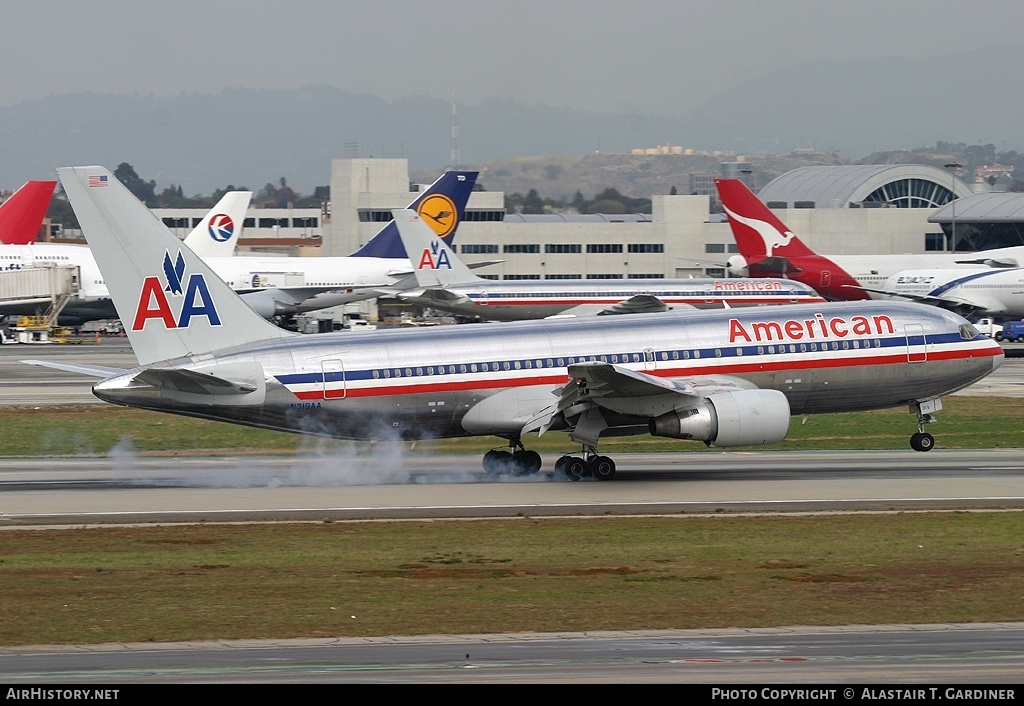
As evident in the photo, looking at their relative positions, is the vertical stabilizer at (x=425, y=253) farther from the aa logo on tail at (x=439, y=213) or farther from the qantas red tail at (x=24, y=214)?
the qantas red tail at (x=24, y=214)

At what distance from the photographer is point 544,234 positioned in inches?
6053

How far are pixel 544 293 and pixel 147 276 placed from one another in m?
55.5

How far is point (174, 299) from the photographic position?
113 feet

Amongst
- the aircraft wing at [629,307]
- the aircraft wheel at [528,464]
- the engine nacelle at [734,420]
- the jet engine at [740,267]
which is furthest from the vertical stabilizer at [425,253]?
the engine nacelle at [734,420]

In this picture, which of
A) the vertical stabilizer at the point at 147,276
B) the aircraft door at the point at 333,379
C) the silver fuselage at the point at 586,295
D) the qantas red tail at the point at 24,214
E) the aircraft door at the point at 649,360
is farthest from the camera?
the qantas red tail at the point at 24,214

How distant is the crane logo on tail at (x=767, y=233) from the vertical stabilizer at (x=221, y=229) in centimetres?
4238

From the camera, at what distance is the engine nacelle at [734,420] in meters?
34.9

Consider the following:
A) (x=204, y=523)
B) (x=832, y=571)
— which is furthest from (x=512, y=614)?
(x=204, y=523)

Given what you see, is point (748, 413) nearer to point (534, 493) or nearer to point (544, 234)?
point (534, 493)

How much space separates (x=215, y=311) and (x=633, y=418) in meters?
11.5

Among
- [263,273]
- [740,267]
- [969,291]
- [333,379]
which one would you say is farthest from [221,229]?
[333,379]

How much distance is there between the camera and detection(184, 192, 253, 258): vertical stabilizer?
113 m

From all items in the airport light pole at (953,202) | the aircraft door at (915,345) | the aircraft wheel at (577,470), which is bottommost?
the aircraft wheel at (577,470)

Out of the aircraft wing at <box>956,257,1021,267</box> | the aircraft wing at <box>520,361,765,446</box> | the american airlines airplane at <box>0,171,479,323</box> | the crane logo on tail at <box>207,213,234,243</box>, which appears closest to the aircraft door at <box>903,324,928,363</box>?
the aircraft wing at <box>520,361,765,446</box>
